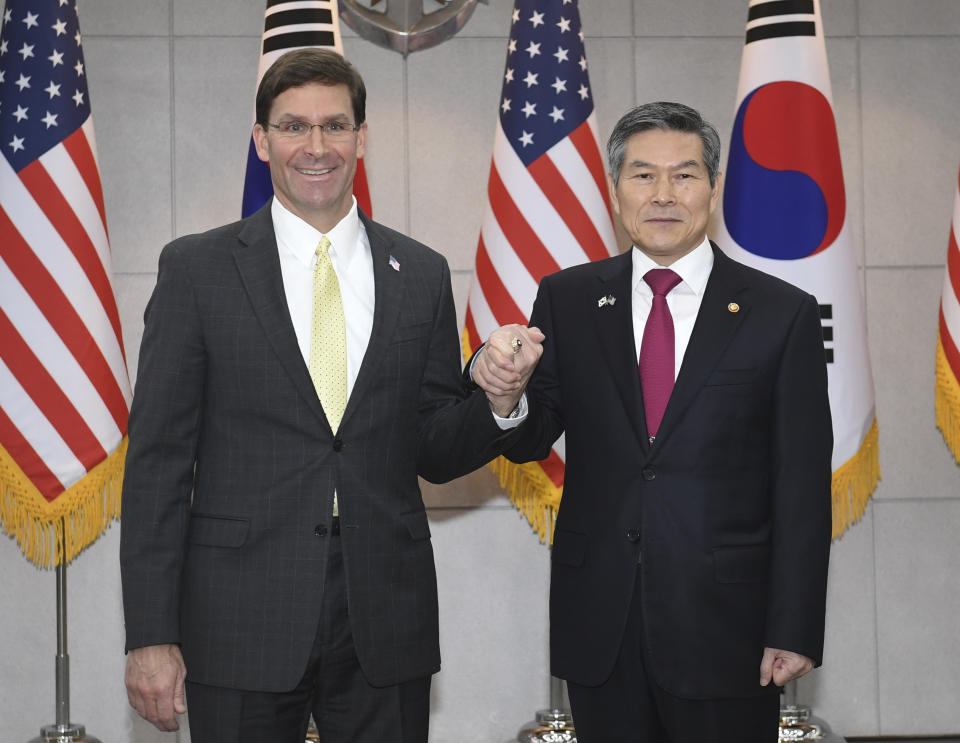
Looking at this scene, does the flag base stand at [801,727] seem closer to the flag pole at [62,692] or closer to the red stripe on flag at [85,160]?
the flag pole at [62,692]

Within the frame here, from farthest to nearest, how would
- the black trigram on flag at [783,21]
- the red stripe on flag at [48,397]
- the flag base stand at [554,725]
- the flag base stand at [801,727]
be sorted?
the flag base stand at [554,725]
the flag base stand at [801,727]
the black trigram on flag at [783,21]
the red stripe on flag at [48,397]

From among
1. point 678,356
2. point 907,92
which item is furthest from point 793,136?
point 678,356

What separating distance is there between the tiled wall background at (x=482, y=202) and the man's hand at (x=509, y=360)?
247cm

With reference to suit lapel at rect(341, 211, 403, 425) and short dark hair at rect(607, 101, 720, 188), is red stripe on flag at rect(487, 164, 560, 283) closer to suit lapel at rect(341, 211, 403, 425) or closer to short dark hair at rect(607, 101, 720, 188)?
short dark hair at rect(607, 101, 720, 188)

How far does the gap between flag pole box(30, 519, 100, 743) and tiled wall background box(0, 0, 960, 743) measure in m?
0.31

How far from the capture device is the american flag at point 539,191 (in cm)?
386

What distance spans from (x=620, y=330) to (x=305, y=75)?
2.57ft

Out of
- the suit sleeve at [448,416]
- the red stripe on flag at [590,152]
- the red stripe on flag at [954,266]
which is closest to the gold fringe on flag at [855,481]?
the red stripe on flag at [954,266]

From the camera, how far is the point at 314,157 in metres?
2.10

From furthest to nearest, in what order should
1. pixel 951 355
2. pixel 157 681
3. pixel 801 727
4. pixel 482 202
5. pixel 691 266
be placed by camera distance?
pixel 482 202
pixel 801 727
pixel 951 355
pixel 691 266
pixel 157 681

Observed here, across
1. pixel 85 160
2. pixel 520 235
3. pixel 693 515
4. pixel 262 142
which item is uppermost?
pixel 85 160

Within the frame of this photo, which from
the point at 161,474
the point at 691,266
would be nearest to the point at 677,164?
the point at 691,266

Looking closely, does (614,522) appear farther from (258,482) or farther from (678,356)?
(258,482)

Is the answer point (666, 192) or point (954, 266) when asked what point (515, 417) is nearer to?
point (666, 192)
